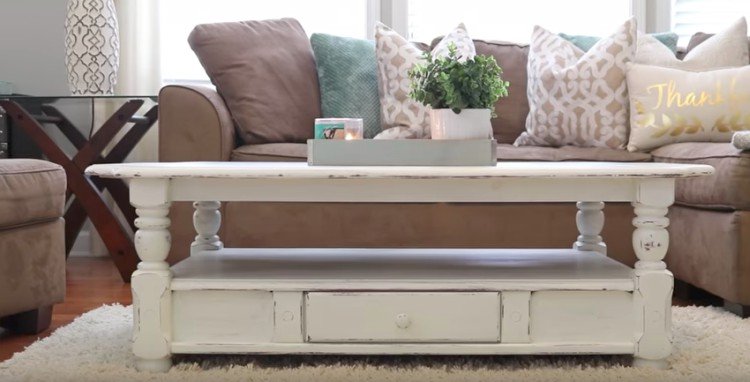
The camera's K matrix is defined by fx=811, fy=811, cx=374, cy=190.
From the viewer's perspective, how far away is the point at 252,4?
385 cm

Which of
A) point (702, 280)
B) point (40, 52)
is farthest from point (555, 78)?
point (40, 52)

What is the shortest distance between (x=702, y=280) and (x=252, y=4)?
2.42 m

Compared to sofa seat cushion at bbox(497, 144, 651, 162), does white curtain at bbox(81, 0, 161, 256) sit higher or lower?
higher

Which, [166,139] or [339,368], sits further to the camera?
[166,139]

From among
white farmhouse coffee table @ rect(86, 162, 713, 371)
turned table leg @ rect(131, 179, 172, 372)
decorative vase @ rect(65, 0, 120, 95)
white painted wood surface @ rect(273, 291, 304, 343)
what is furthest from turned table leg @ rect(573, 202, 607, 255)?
decorative vase @ rect(65, 0, 120, 95)

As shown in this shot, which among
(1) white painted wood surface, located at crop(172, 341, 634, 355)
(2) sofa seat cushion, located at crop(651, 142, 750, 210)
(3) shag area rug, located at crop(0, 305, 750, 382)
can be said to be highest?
(2) sofa seat cushion, located at crop(651, 142, 750, 210)

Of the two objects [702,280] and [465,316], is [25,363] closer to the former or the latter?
[465,316]

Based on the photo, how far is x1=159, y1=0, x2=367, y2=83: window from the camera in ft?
12.6

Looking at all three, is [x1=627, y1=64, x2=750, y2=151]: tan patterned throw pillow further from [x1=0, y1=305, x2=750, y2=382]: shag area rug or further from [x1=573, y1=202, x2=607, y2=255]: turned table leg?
[x1=0, y1=305, x2=750, y2=382]: shag area rug

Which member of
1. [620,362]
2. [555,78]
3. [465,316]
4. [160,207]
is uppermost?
[555,78]

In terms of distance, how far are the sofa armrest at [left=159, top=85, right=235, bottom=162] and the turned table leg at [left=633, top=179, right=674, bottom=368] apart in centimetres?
154

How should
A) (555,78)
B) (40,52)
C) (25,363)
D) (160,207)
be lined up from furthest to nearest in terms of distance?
(40,52) → (555,78) → (25,363) → (160,207)

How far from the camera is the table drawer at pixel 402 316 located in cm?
166

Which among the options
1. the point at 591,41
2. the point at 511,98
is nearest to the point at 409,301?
the point at 511,98
